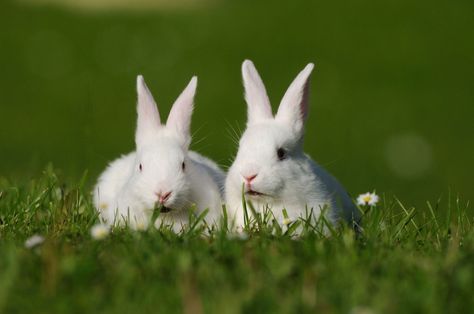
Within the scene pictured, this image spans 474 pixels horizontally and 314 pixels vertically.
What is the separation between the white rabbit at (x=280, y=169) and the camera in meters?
5.71

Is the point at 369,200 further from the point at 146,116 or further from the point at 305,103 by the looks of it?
the point at 146,116

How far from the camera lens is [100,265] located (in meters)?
4.10

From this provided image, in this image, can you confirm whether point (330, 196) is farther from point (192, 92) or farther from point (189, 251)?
point (189, 251)

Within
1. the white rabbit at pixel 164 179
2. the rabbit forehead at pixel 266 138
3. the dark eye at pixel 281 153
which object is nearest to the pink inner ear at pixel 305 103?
the rabbit forehead at pixel 266 138

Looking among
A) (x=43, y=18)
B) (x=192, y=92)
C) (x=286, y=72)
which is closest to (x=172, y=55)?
(x=286, y=72)

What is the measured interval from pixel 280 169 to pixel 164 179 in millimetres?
780

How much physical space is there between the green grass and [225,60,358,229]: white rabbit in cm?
67

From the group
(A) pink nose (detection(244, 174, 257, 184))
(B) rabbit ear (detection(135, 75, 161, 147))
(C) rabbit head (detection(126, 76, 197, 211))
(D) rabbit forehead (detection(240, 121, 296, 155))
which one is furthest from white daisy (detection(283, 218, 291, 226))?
(B) rabbit ear (detection(135, 75, 161, 147))

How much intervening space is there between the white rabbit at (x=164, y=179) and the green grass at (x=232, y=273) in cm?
81

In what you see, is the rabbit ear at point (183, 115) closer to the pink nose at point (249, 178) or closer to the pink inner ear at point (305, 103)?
the pink inner ear at point (305, 103)

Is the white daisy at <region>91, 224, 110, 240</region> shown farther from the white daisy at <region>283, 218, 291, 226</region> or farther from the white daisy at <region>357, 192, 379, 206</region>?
the white daisy at <region>357, 192, 379, 206</region>

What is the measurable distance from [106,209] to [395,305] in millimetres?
3464

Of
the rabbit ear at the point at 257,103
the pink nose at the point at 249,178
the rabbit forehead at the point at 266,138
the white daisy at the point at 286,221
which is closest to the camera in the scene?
the white daisy at the point at 286,221

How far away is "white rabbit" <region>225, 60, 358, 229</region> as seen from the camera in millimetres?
5715
